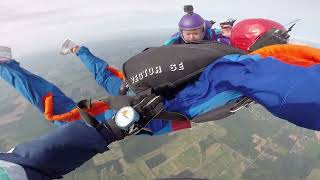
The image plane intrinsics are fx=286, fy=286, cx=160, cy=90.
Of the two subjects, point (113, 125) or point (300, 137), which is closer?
point (113, 125)

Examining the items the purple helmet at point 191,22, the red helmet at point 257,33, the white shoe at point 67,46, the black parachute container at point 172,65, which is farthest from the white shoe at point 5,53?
the red helmet at point 257,33

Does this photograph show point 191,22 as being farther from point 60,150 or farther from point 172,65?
point 60,150

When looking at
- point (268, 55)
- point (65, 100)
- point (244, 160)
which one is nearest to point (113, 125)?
point (268, 55)

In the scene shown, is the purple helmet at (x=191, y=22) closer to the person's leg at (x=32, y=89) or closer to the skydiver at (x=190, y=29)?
the skydiver at (x=190, y=29)

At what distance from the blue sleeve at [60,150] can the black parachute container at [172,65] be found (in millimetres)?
691

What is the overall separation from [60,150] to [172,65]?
1.21 meters

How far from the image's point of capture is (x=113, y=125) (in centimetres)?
237

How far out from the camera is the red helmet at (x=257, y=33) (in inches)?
110

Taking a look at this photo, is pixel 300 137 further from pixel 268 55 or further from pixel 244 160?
pixel 268 55

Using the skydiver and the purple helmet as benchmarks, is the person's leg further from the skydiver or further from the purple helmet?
the purple helmet

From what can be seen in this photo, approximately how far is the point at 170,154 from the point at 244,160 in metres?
10.5

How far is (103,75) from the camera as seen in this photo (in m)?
4.27

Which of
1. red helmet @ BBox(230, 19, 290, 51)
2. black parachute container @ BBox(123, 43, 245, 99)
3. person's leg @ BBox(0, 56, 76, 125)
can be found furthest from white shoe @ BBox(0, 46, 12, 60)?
red helmet @ BBox(230, 19, 290, 51)

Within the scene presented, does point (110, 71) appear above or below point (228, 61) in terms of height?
below
